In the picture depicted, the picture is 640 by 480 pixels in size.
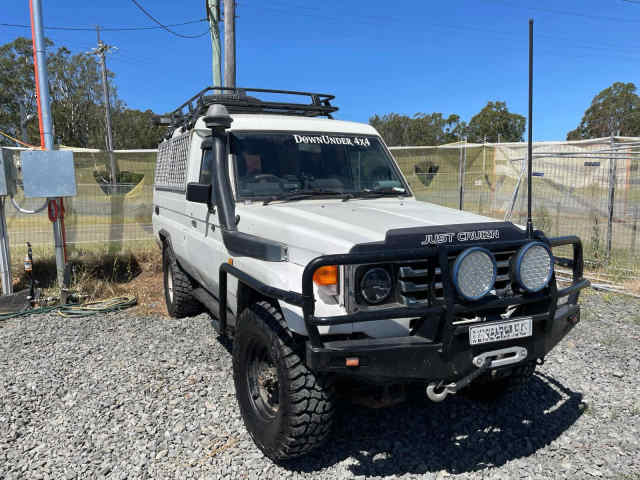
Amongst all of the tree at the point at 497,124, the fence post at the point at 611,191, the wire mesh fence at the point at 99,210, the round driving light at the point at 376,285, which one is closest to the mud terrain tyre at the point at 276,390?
the round driving light at the point at 376,285

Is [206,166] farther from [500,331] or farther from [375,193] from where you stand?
[500,331]

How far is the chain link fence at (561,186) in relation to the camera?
307 inches

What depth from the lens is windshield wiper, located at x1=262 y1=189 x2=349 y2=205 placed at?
11.8 ft

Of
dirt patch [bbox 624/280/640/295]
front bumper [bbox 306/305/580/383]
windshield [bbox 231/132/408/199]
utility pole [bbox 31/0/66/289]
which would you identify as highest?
utility pole [bbox 31/0/66/289]

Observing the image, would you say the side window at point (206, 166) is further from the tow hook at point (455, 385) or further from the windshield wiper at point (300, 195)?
the tow hook at point (455, 385)

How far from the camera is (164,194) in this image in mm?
5859

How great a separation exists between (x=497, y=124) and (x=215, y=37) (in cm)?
5438

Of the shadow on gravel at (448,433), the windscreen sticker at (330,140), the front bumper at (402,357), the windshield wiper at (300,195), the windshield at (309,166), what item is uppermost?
the windscreen sticker at (330,140)

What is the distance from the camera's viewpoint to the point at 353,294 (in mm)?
2477

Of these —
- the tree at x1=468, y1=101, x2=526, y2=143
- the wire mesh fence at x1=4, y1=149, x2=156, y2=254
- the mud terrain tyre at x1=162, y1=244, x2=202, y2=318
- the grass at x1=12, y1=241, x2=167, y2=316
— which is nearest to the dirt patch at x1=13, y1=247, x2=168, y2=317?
the grass at x1=12, y1=241, x2=167, y2=316

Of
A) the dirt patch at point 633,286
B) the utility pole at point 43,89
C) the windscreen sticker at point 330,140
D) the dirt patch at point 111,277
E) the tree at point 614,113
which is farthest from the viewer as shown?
the tree at point 614,113

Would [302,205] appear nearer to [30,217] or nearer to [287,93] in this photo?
[287,93]

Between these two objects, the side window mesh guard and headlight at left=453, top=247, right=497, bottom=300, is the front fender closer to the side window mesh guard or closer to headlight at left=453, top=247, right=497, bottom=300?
headlight at left=453, top=247, right=497, bottom=300

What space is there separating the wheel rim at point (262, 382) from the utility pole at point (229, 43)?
704cm
